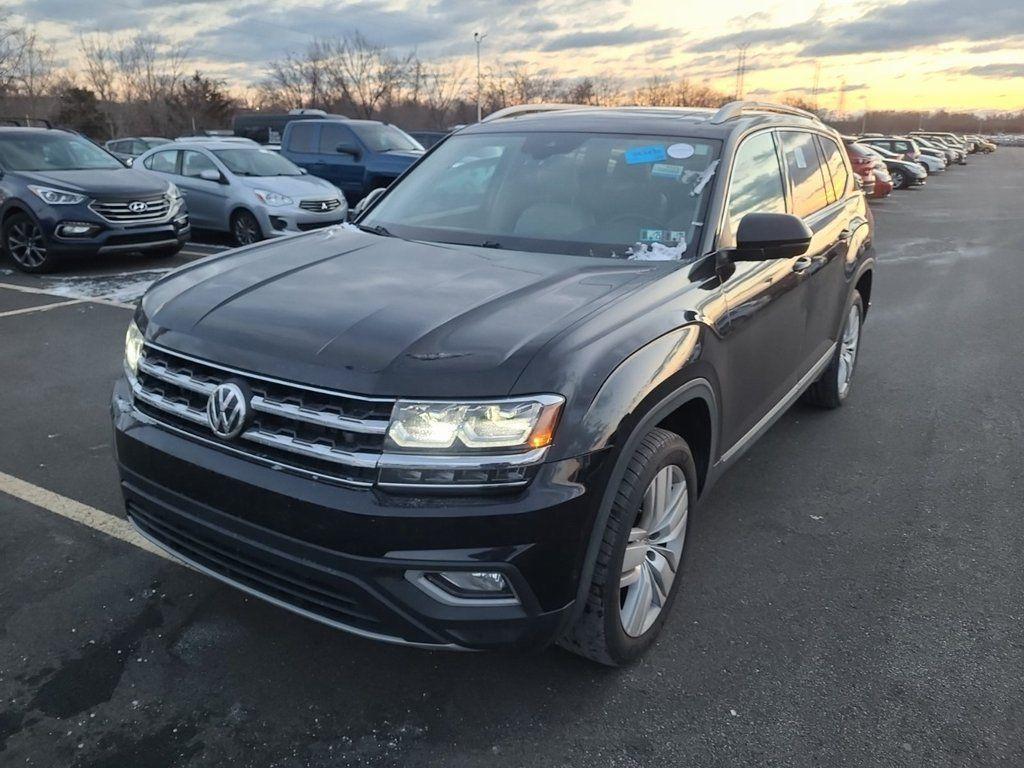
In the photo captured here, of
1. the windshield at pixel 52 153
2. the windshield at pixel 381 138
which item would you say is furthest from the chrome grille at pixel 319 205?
→ the windshield at pixel 381 138

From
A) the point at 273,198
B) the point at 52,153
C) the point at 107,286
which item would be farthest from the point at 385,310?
the point at 52,153

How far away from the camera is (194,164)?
11.9m

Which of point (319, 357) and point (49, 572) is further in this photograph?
point (49, 572)

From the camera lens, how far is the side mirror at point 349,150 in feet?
44.7

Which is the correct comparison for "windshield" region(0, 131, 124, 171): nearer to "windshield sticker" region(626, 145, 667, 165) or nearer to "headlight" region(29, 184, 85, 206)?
"headlight" region(29, 184, 85, 206)

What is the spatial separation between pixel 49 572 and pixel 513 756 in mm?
2113

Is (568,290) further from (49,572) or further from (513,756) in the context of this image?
(49,572)

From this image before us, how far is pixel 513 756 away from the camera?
2.41 m

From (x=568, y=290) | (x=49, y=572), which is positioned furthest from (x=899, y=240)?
(x=49, y=572)

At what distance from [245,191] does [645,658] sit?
9891 millimetres

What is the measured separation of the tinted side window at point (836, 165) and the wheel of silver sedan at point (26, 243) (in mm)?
8460

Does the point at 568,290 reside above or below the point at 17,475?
above

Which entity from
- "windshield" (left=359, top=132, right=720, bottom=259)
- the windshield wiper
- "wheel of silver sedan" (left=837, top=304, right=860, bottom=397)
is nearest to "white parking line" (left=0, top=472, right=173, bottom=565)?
the windshield wiper

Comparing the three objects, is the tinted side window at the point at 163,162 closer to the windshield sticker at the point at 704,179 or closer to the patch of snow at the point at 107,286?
the patch of snow at the point at 107,286
